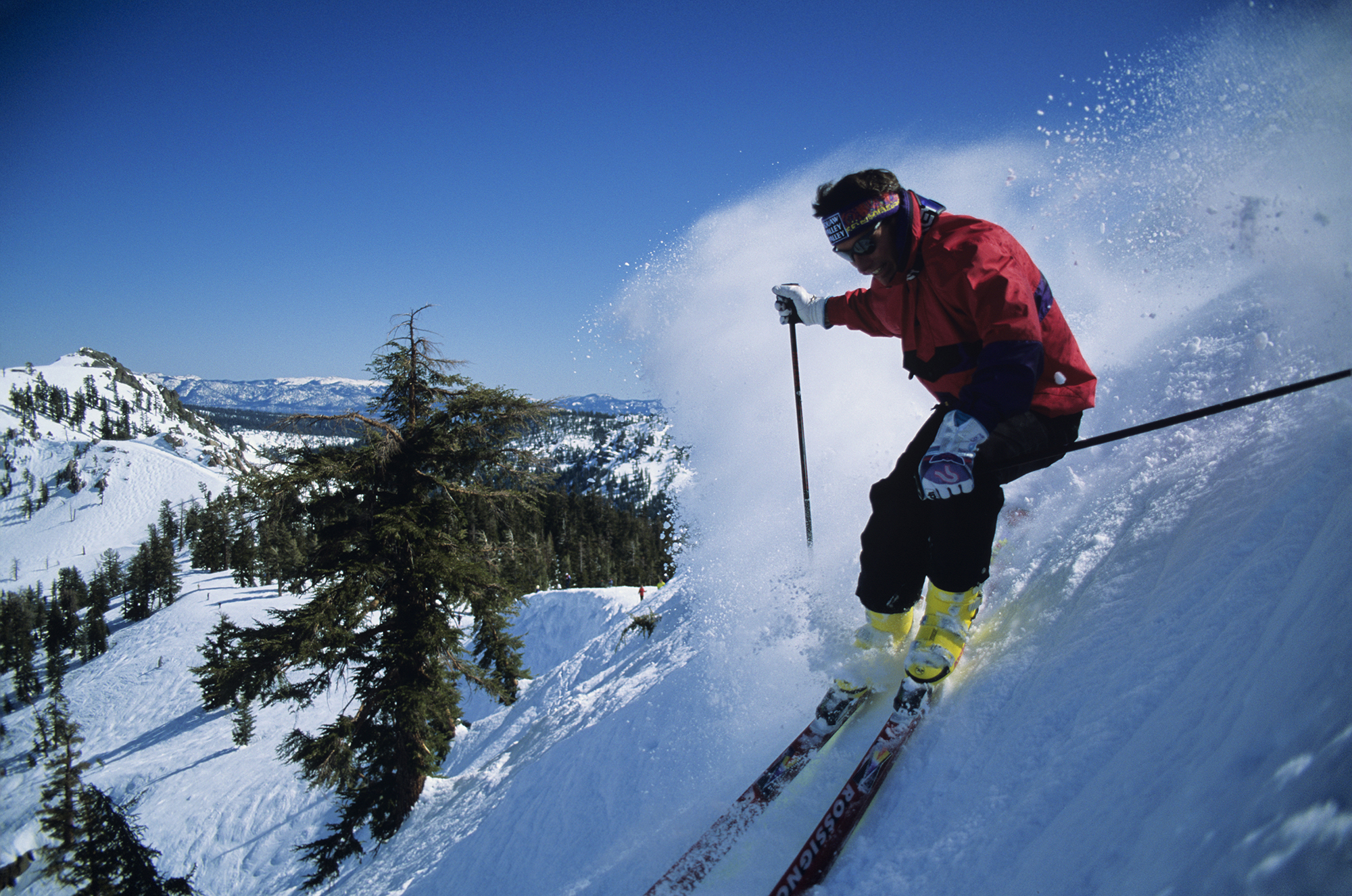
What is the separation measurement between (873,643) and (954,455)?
1.29 metres

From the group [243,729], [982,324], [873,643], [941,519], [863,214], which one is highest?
[863,214]

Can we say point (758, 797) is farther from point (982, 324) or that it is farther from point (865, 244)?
point (865, 244)

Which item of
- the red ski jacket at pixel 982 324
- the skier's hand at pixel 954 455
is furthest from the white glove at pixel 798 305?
the skier's hand at pixel 954 455

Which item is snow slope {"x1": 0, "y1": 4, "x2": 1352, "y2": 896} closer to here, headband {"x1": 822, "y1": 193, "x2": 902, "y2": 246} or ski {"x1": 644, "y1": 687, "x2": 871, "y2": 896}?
ski {"x1": 644, "y1": 687, "x2": 871, "y2": 896}

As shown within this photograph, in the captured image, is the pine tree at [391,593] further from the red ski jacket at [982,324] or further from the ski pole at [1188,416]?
the ski pole at [1188,416]

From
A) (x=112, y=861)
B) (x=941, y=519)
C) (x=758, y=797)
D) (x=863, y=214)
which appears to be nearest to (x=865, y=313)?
(x=863, y=214)

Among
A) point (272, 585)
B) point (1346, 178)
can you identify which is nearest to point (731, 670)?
point (1346, 178)

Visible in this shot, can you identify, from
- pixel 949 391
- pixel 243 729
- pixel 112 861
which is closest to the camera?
pixel 949 391

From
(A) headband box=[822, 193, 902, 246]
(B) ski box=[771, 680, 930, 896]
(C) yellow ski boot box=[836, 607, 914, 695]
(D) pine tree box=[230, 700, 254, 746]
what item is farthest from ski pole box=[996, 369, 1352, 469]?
(D) pine tree box=[230, 700, 254, 746]

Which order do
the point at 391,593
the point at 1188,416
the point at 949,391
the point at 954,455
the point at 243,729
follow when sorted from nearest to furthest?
the point at 1188,416
the point at 954,455
the point at 949,391
the point at 391,593
the point at 243,729

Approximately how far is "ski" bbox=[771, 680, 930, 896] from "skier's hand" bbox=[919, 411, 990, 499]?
103 centimetres

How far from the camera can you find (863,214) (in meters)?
2.88

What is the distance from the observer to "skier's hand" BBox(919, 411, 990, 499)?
2512 mm

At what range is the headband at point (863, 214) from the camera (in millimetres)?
2854
